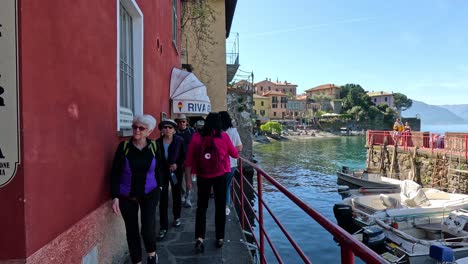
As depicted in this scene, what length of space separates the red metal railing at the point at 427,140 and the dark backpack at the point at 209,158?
65.6 feet

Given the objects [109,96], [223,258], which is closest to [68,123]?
[109,96]

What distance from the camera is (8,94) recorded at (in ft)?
6.76

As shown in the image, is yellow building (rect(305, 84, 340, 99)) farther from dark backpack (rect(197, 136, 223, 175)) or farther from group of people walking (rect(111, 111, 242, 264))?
dark backpack (rect(197, 136, 223, 175))

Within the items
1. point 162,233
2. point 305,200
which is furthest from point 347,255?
point 305,200

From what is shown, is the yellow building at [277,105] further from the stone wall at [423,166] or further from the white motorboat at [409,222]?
the white motorboat at [409,222]

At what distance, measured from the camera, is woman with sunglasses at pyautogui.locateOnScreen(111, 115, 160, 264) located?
353 cm

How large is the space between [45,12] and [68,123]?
0.82 metres

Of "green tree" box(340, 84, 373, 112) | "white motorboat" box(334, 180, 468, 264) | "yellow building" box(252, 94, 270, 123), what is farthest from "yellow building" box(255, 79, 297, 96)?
"white motorboat" box(334, 180, 468, 264)

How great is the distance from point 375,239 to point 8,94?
12.2 m

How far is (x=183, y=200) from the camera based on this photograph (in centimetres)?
766

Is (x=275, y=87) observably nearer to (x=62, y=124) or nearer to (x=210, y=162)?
(x=210, y=162)

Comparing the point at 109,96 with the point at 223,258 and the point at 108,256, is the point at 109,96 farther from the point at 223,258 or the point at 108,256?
the point at 223,258

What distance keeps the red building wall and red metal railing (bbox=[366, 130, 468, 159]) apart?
2126cm

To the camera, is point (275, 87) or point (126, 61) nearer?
point (126, 61)
